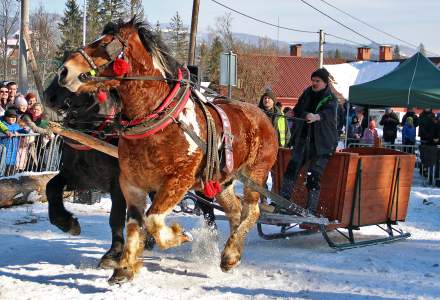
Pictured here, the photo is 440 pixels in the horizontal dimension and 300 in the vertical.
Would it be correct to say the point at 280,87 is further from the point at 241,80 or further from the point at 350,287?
the point at 350,287

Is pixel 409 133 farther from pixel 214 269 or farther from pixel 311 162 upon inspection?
pixel 214 269

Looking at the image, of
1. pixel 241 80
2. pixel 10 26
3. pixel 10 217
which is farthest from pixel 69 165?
pixel 241 80

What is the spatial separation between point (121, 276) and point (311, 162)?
2.94 m

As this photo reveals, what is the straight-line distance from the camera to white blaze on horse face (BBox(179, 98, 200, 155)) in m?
5.16

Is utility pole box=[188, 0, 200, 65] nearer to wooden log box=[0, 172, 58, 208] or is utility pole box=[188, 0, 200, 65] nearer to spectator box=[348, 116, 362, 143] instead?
spectator box=[348, 116, 362, 143]

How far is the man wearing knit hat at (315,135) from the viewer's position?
7.07 m

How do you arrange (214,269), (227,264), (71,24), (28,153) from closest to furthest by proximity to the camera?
(227,264), (214,269), (28,153), (71,24)

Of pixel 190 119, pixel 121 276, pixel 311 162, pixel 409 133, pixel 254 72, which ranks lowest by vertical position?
pixel 121 276

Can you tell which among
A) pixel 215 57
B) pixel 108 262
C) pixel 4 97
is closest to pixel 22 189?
pixel 4 97

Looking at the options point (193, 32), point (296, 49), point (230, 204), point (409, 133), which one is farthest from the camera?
point (296, 49)

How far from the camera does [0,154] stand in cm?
917

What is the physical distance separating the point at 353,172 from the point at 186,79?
2732 millimetres

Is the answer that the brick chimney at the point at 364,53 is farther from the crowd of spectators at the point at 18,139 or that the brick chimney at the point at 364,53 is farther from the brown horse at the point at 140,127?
the brown horse at the point at 140,127

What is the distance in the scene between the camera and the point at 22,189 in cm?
912
